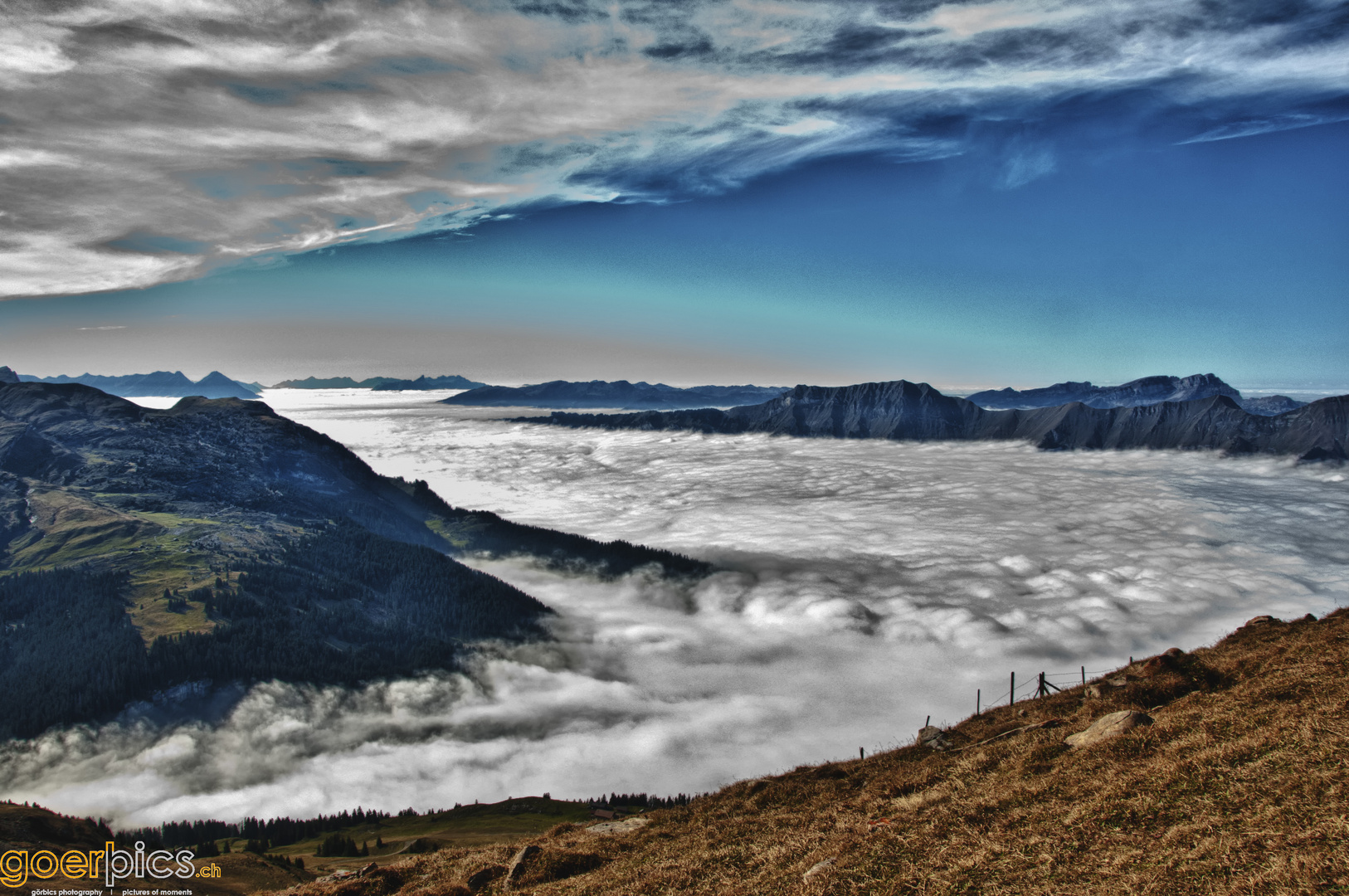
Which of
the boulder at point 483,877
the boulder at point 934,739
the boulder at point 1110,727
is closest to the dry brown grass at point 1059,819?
the boulder at point 483,877

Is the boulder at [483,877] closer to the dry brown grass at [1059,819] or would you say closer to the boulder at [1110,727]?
the dry brown grass at [1059,819]

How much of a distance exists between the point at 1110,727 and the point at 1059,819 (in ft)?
39.5

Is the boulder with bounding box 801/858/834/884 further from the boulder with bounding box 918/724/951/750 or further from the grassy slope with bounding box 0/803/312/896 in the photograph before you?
the grassy slope with bounding box 0/803/312/896

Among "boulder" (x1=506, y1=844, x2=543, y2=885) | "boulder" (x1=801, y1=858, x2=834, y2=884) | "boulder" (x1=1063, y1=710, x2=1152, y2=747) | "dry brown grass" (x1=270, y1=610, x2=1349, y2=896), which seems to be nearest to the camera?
"dry brown grass" (x1=270, y1=610, x2=1349, y2=896)

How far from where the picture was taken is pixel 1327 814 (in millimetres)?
20094

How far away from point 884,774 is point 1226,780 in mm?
20266

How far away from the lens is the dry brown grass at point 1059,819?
65.7 ft

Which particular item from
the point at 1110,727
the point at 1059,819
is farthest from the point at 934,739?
the point at 1059,819

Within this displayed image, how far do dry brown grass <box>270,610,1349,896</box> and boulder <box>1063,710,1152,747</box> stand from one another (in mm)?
1245

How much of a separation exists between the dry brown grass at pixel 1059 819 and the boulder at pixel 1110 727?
4.08 feet

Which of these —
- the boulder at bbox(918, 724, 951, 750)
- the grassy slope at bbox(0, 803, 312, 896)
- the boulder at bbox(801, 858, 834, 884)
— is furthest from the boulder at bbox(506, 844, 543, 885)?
the grassy slope at bbox(0, 803, 312, 896)

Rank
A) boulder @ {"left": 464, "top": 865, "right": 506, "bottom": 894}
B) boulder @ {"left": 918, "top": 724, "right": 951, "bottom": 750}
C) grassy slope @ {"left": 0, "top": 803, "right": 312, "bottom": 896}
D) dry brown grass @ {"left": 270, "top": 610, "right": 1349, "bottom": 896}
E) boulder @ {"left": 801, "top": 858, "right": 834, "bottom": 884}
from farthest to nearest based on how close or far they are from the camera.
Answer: grassy slope @ {"left": 0, "top": 803, "right": 312, "bottom": 896}
boulder @ {"left": 918, "top": 724, "right": 951, "bottom": 750}
boulder @ {"left": 464, "top": 865, "right": 506, "bottom": 894}
boulder @ {"left": 801, "top": 858, "right": 834, "bottom": 884}
dry brown grass @ {"left": 270, "top": 610, "right": 1349, "bottom": 896}

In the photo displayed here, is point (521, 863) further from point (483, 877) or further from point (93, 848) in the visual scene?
point (93, 848)

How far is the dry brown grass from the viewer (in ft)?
65.7
